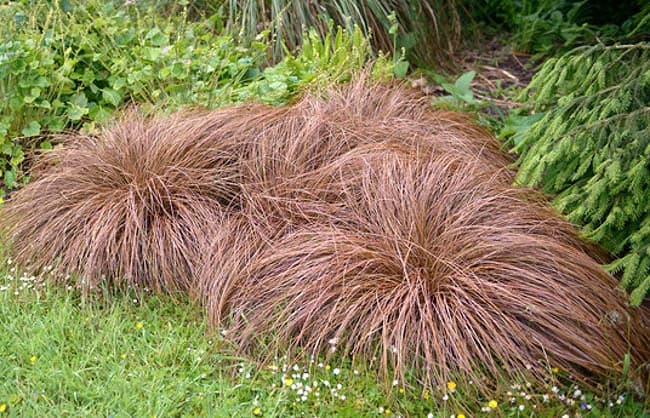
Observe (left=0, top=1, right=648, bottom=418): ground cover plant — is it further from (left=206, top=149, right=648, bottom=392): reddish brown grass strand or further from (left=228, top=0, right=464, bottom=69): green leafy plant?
(left=228, top=0, right=464, bottom=69): green leafy plant

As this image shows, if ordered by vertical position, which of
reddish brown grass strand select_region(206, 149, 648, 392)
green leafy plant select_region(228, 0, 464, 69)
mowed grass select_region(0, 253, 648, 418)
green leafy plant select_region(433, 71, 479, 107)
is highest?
green leafy plant select_region(228, 0, 464, 69)

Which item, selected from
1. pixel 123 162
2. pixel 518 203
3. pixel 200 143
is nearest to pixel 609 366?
pixel 518 203

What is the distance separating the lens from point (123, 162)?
407cm

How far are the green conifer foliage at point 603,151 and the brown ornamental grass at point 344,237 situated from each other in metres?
0.14

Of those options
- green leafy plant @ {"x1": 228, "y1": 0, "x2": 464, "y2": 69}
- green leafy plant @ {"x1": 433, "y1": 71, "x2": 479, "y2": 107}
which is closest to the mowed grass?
green leafy plant @ {"x1": 433, "y1": 71, "x2": 479, "y2": 107}

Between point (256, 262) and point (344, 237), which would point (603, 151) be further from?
point (256, 262)

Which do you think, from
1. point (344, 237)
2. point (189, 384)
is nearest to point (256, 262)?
point (344, 237)

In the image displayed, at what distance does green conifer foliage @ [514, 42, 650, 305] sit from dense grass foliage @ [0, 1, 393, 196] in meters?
1.40

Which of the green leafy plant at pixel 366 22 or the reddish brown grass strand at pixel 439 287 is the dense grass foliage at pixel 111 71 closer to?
the green leafy plant at pixel 366 22

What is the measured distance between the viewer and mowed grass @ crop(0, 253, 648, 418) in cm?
305

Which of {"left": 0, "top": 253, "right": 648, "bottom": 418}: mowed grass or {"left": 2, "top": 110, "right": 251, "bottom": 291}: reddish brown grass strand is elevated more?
{"left": 2, "top": 110, "right": 251, "bottom": 291}: reddish brown grass strand

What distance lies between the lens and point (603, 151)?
3.42 meters

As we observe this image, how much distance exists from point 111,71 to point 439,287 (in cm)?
271

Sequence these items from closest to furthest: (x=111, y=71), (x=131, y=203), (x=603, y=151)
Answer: (x=603, y=151)
(x=131, y=203)
(x=111, y=71)
